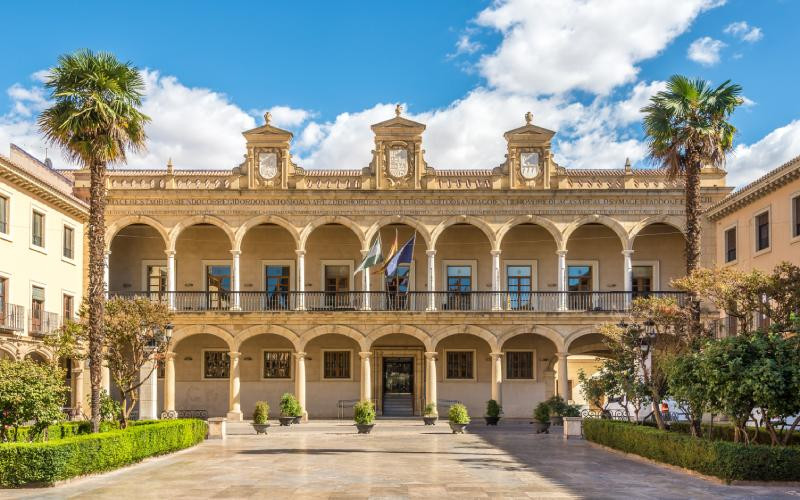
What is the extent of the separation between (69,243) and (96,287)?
553 inches

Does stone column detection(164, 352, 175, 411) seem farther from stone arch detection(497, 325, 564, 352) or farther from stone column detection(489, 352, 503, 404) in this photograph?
stone arch detection(497, 325, 564, 352)

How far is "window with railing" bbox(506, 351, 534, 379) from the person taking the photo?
3862cm

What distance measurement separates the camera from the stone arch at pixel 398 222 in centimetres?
3591

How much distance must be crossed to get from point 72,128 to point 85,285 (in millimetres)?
15347

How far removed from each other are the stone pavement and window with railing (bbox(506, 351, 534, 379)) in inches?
470

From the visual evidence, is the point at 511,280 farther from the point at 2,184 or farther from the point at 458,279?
the point at 2,184

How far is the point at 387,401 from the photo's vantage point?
38938mm

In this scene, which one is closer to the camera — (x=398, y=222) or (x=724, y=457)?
(x=724, y=457)

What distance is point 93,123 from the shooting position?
21781mm

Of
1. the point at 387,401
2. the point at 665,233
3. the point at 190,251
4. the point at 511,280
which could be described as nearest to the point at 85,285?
the point at 190,251

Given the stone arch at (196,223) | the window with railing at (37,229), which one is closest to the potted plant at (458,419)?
the stone arch at (196,223)

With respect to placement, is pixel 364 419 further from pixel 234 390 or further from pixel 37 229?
pixel 37 229

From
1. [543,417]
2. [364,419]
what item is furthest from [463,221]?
[364,419]

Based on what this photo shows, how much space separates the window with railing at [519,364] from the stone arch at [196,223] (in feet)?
41.7
